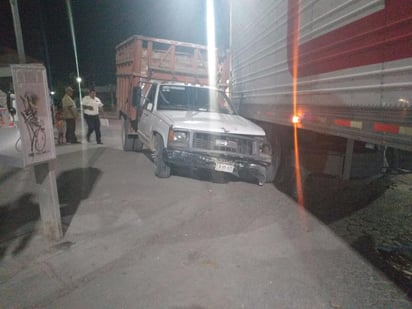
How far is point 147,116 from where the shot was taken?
7148 millimetres

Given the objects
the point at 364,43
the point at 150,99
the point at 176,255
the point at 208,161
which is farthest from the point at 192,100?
the point at 364,43

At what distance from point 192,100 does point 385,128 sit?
469 cm

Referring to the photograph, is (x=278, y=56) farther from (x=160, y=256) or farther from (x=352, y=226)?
(x=160, y=256)

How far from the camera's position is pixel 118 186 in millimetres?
5441

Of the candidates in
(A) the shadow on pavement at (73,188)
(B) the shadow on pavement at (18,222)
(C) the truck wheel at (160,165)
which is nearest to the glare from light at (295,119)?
(C) the truck wheel at (160,165)

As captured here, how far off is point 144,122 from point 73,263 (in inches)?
182

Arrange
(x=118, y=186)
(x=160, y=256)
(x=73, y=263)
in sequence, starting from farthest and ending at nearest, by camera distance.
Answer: (x=118, y=186), (x=160, y=256), (x=73, y=263)

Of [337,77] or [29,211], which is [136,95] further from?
[337,77]

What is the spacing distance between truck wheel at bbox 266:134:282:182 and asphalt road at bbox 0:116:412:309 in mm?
802

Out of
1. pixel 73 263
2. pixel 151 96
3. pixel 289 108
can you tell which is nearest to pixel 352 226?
pixel 289 108

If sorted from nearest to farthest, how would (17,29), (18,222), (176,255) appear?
(17,29) < (176,255) < (18,222)

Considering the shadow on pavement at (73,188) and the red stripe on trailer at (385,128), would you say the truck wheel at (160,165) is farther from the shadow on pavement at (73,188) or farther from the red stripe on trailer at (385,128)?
the red stripe on trailer at (385,128)

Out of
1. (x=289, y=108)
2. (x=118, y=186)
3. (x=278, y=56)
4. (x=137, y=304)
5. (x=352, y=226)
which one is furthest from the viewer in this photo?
(x=118, y=186)

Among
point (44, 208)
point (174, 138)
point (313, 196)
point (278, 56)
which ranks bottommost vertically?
point (313, 196)
